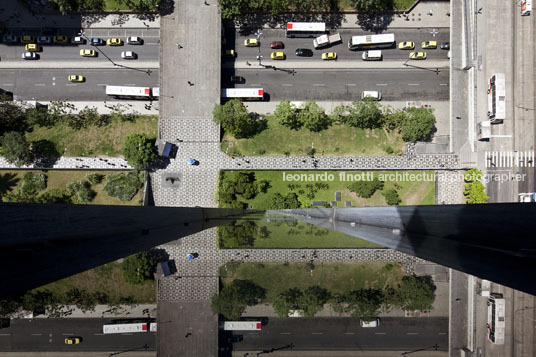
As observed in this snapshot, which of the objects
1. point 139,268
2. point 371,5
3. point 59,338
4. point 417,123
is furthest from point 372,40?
point 59,338

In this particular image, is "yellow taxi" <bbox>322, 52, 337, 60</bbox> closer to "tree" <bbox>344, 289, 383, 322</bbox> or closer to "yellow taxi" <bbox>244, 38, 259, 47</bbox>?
"yellow taxi" <bbox>244, 38, 259, 47</bbox>

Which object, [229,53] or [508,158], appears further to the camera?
[229,53]

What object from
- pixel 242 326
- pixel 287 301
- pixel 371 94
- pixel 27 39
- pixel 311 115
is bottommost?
pixel 242 326

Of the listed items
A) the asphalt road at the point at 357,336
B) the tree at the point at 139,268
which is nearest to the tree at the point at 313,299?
the tree at the point at 139,268

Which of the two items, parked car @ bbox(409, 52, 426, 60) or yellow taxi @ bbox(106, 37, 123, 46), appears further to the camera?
parked car @ bbox(409, 52, 426, 60)

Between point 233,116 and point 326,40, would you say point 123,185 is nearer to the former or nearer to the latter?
point 233,116

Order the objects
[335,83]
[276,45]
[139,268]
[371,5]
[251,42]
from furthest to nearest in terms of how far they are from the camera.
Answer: [335,83] → [276,45] → [251,42] → [371,5] → [139,268]

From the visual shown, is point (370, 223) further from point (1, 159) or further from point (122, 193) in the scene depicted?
point (1, 159)

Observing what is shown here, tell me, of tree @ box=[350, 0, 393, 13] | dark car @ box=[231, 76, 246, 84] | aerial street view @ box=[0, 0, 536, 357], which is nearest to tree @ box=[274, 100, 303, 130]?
aerial street view @ box=[0, 0, 536, 357]

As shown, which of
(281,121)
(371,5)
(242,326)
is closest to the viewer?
(242,326)
